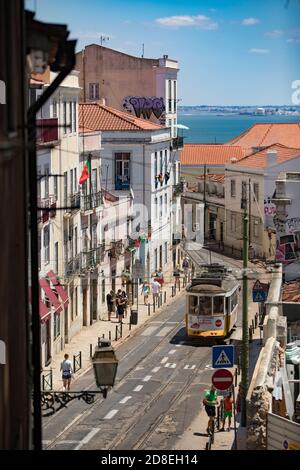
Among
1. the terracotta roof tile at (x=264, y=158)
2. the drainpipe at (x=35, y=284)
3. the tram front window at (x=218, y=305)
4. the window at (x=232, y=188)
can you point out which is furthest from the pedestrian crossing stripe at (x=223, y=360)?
the terracotta roof tile at (x=264, y=158)

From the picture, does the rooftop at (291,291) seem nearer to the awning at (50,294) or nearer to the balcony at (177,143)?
the awning at (50,294)

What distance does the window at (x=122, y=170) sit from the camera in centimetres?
3738

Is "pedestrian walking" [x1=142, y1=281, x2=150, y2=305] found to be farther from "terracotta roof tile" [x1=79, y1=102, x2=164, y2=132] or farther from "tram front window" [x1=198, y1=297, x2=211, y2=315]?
"tram front window" [x1=198, y1=297, x2=211, y2=315]

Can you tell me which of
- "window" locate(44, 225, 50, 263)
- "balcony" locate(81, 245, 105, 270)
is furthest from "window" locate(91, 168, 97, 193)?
"window" locate(44, 225, 50, 263)

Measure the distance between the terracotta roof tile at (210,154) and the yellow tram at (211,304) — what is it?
23.0m

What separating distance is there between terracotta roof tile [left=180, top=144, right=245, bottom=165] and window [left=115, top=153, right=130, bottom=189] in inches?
481

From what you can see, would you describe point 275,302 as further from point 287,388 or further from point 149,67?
Answer: point 149,67

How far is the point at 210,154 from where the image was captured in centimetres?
5241

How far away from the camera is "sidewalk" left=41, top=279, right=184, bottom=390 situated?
23027 mm

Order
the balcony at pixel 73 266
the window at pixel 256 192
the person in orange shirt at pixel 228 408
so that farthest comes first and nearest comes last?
the window at pixel 256 192, the balcony at pixel 73 266, the person in orange shirt at pixel 228 408

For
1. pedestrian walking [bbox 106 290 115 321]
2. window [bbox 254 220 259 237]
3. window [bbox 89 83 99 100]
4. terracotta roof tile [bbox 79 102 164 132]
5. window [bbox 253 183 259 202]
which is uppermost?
window [bbox 89 83 99 100]

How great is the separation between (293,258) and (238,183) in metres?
11.7

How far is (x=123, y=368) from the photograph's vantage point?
24.2 metres
